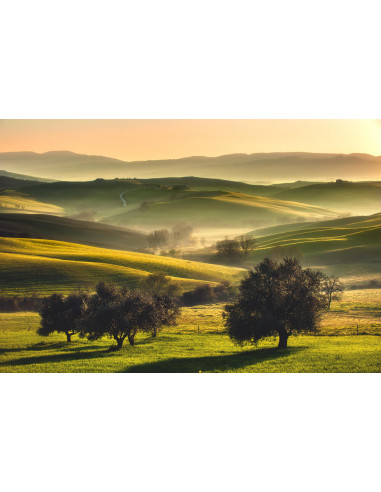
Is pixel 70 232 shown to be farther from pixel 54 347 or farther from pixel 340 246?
pixel 340 246

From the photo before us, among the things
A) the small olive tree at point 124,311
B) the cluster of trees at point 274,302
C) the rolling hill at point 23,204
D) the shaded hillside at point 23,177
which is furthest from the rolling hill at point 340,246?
the shaded hillside at point 23,177

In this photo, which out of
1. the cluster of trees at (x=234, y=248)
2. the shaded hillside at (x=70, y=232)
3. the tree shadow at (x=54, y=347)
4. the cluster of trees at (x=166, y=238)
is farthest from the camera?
the cluster of trees at (x=166, y=238)

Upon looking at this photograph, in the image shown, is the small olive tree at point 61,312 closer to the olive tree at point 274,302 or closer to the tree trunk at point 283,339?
the olive tree at point 274,302

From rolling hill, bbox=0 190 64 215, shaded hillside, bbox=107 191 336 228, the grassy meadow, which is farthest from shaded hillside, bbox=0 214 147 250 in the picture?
shaded hillside, bbox=107 191 336 228

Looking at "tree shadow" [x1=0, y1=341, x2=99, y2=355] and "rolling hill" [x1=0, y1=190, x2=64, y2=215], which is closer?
"tree shadow" [x1=0, y1=341, x2=99, y2=355]

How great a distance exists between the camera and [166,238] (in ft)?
47.8

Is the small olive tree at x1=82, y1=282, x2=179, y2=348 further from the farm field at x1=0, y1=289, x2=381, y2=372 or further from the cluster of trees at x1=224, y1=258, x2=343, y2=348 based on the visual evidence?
the cluster of trees at x1=224, y1=258, x2=343, y2=348

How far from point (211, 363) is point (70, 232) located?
677 cm

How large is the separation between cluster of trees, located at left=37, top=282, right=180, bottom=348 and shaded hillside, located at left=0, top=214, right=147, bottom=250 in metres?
1.72

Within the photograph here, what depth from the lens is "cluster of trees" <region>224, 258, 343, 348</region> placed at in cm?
1253

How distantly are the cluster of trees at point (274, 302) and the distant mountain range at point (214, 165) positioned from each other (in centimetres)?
350

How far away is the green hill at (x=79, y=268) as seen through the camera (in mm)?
13477
